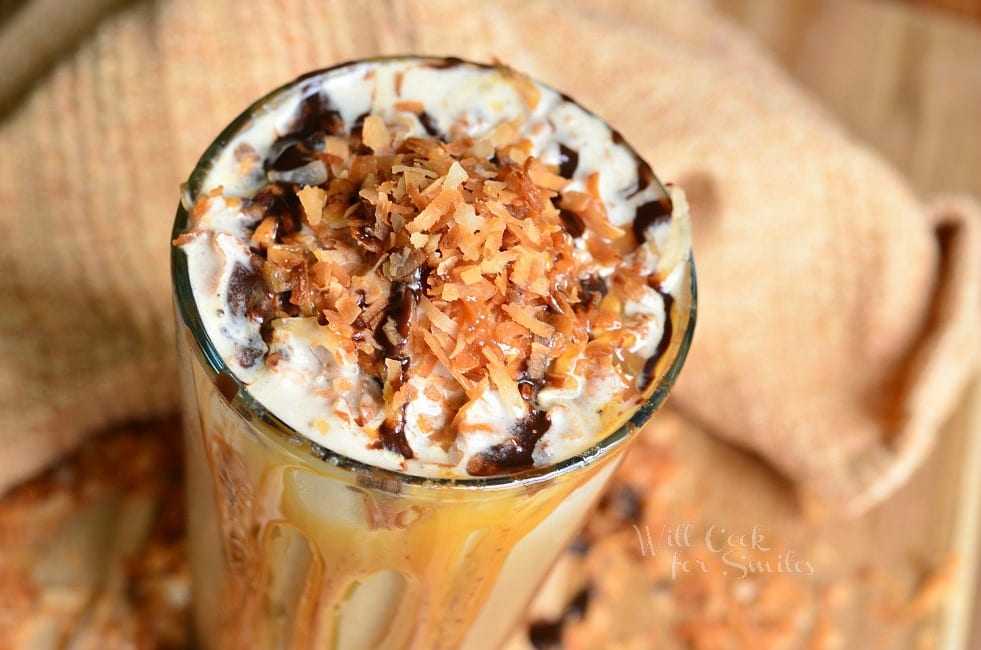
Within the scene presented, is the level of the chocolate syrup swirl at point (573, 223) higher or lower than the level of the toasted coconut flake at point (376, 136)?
lower

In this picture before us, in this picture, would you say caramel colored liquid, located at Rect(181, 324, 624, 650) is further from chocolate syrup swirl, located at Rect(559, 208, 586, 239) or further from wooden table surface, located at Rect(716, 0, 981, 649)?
wooden table surface, located at Rect(716, 0, 981, 649)

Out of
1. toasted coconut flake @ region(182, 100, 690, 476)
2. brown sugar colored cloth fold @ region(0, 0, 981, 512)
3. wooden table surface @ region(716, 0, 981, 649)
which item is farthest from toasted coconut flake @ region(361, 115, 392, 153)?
wooden table surface @ region(716, 0, 981, 649)

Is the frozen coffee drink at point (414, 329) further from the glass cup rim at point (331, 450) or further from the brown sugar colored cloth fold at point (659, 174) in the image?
the brown sugar colored cloth fold at point (659, 174)

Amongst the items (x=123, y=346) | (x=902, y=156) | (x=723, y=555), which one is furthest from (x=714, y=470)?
(x=123, y=346)

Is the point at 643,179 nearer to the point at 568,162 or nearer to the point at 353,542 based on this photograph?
the point at 568,162

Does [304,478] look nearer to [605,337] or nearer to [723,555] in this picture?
[605,337]

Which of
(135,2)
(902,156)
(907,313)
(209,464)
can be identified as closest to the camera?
(209,464)

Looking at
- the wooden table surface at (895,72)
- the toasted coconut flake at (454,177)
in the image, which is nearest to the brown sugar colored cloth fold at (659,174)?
the wooden table surface at (895,72)
